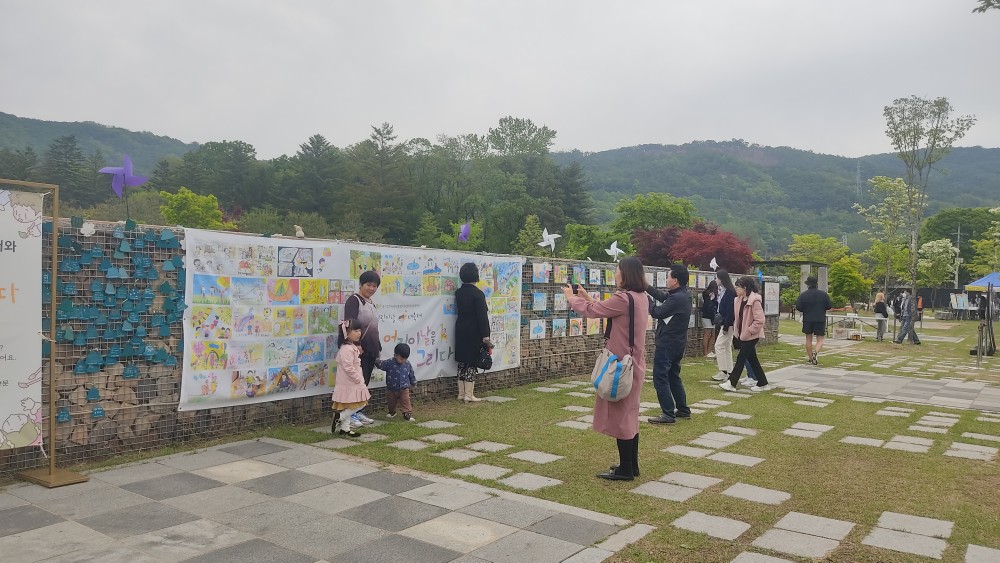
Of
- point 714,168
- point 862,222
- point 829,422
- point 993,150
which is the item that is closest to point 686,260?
point 829,422

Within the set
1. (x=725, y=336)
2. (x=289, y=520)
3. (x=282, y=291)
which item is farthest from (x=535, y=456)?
(x=725, y=336)

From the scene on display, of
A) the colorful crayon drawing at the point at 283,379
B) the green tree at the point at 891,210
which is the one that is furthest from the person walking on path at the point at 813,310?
the green tree at the point at 891,210

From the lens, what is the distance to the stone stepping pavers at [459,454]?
19.9 ft

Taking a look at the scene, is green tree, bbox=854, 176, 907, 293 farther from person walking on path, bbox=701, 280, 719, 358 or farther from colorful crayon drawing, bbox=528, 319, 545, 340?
colorful crayon drawing, bbox=528, 319, 545, 340

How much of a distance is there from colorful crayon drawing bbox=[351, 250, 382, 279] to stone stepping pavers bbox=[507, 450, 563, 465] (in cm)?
278

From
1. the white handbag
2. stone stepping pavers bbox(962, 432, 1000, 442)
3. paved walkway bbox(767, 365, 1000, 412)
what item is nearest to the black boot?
the white handbag

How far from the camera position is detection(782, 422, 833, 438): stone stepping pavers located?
7.44 metres

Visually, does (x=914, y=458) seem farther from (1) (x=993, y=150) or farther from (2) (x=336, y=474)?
(1) (x=993, y=150)

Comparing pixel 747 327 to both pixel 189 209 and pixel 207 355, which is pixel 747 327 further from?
pixel 189 209

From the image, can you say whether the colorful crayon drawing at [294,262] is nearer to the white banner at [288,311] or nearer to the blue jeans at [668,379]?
the white banner at [288,311]

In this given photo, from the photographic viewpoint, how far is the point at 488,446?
21.4ft

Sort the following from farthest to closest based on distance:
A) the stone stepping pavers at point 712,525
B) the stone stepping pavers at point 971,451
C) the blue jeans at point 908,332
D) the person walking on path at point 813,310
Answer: the blue jeans at point 908,332 < the person walking on path at point 813,310 < the stone stepping pavers at point 971,451 < the stone stepping pavers at point 712,525

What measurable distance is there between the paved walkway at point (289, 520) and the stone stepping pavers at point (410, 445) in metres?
0.73

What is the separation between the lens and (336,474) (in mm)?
5457
